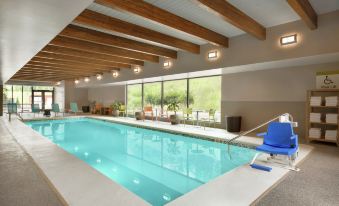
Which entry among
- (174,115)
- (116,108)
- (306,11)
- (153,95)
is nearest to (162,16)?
(306,11)

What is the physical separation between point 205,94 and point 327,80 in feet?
14.2

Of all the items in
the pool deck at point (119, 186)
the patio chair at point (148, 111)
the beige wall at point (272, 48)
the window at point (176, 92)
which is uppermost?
the beige wall at point (272, 48)

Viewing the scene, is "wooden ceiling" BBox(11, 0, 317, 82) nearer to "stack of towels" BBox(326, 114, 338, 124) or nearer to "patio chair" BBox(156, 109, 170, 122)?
"stack of towels" BBox(326, 114, 338, 124)

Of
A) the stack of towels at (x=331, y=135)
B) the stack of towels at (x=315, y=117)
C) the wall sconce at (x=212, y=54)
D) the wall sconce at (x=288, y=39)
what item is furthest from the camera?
the wall sconce at (x=212, y=54)

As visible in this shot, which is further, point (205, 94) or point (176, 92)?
point (176, 92)

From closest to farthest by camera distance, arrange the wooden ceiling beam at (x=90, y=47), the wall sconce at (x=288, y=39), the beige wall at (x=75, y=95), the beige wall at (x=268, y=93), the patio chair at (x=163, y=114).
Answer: the wall sconce at (x=288, y=39) < the wooden ceiling beam at (x=90, y=47) < the beige wall at (x=268, y=93) < the patio chair at (x=163, y=114) < the beige wall at (x=75, y=95)

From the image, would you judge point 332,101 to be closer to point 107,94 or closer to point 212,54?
point 212,54

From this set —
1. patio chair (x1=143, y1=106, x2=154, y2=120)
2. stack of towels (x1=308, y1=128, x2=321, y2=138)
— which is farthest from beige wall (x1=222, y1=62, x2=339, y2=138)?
patio chair (x1=143, y1=106, x2=154, y2=120)

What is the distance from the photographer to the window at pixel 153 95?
10789 millimetres

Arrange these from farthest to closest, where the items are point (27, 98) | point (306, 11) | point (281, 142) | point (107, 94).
→ point (27, 98), point (107, 94), point (306, 11), point (281, 142)

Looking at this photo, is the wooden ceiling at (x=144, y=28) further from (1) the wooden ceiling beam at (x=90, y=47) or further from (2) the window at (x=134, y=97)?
(2) the window at (x=134, y=97)

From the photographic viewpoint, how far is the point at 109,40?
18.1 feet

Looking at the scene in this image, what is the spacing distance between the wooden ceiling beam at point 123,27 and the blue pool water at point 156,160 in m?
2.81

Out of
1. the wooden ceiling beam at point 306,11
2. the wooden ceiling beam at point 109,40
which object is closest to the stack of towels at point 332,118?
the wooden ceiling beam at point 306,11
